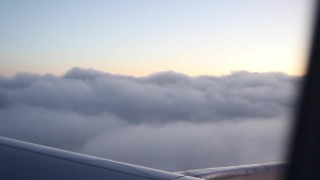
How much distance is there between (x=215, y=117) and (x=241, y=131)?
600 centimetres

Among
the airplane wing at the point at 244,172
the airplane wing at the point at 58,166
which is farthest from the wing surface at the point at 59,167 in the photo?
the airplane wing at the point at 244,172

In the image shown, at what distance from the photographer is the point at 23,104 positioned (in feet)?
94.0

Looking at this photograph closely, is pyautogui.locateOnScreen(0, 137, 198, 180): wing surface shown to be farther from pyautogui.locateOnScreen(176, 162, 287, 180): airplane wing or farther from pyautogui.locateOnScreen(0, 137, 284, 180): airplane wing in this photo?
pyautogui.locateOnScreen(176, 162, 287, 180): airplane wing

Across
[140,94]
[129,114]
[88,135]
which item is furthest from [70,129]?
[140,94]

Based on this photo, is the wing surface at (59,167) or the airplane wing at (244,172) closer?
the wing surface at (59,167)

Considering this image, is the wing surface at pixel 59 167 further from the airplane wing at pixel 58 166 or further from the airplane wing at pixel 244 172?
the airplane wing at pixel 244 172

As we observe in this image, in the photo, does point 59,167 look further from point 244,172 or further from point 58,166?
point 244,172

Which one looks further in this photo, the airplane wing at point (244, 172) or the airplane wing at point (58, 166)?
the airplane wing at point (244, 172)

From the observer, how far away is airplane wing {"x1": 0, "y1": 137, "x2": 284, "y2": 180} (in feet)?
5.29

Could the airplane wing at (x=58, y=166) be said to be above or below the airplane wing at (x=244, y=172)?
above

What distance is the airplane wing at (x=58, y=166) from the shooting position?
1611 millimetres

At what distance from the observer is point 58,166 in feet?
5.71

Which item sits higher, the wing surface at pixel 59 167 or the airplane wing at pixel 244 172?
the wing surface at pixel 59 167

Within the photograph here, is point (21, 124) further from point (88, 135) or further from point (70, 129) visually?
point (88, 135)
